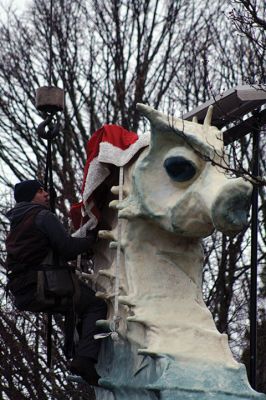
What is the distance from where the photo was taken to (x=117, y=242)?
7477 millimetres

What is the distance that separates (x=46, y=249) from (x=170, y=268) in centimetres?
99

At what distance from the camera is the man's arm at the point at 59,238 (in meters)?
Result: 7.55

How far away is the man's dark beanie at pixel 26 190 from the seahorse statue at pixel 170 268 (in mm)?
733

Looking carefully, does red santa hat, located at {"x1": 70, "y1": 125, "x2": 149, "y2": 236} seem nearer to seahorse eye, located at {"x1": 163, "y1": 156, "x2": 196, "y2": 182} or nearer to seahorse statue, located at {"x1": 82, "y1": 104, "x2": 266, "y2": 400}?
seahorse statue, located at {"x1": 82, "y1": 104, "x2": 266, "y2": 400}

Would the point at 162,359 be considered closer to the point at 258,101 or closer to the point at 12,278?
the point at 12,278

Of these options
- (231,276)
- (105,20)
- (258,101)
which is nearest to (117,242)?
(258,101)

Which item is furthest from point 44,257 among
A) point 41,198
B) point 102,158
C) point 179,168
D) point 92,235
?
point 179,168

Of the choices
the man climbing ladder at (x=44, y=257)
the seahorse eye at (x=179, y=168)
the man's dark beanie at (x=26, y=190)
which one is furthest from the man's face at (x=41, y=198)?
the seahorse eye at (x=179, y=168)

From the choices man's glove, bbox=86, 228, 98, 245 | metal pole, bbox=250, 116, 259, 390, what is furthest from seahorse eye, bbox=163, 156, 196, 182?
metal pole, bbox=250, 116, 259, 390

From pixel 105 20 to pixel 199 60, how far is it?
1.67 meters

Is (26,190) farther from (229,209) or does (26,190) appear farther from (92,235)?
(229,209)

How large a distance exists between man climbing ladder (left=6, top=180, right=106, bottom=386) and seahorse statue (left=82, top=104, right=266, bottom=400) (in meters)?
0.12

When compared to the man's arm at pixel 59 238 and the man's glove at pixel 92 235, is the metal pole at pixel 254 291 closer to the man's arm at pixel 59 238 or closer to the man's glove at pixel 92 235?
the man's glove at pixel 92 235

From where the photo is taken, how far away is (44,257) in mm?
7742
